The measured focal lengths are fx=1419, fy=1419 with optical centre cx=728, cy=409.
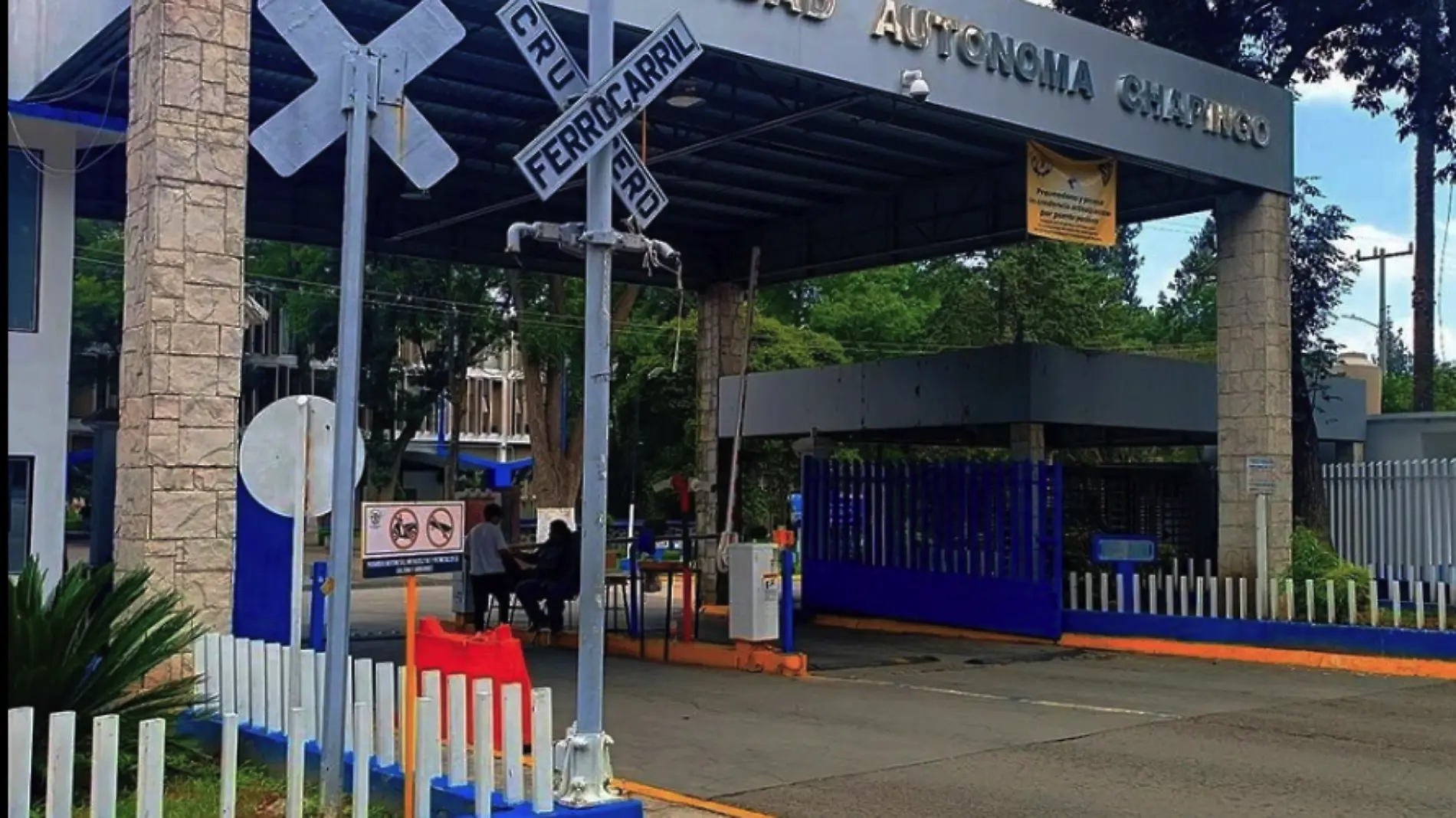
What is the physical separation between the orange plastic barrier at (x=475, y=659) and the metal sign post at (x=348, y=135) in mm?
1639

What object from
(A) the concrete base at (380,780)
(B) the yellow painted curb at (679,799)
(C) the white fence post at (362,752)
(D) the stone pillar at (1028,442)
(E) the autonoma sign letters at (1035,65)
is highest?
(E) the autonoma sign letters at (1035,65)

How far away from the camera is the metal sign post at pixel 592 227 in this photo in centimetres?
693

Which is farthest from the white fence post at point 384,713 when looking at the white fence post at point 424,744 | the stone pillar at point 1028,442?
the stone pillar at point 1028,442

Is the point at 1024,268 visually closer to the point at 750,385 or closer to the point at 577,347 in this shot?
the point at 577,347

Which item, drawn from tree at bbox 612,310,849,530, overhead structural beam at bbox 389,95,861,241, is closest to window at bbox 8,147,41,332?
overhead structural beam at bbox 389,95,861,241

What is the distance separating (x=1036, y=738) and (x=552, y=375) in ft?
89.3

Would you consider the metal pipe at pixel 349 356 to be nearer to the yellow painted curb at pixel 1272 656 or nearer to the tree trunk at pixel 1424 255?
the yellow painted curb at pixel 1272 656

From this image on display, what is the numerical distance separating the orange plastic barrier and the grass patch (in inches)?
34.0

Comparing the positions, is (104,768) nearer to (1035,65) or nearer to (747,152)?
(1035,65)

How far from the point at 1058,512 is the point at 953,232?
4.98 metres

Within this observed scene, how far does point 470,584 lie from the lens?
18750 mm

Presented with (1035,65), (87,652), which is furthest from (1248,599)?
(87,652)

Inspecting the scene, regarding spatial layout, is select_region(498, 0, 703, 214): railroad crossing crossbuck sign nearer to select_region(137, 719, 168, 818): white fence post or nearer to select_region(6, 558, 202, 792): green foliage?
select_region(137, 719, 168, 818): white fence post

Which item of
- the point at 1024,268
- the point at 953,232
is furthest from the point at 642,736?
the point at 1024,268
